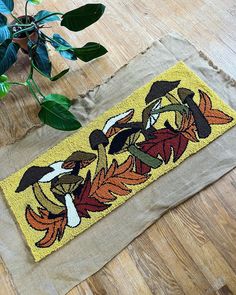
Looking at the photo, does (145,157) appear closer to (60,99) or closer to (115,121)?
(115,121)

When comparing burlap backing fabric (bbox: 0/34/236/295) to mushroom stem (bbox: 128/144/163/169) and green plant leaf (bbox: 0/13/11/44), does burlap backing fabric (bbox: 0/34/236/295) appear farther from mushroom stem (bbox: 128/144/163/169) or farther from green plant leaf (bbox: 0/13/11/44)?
green plant leaf (bbox: 0/13/11/44)

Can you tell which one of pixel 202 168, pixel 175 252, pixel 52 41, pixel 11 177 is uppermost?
pixel 52 41

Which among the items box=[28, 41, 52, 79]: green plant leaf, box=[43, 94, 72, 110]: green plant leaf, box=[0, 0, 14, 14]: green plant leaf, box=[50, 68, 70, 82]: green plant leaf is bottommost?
box=[43, 94, 72, 110]: green plant leaf

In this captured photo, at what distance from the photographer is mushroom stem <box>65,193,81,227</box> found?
1254 millimetres

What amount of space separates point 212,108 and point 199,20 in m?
0.49

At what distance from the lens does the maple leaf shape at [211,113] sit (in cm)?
141

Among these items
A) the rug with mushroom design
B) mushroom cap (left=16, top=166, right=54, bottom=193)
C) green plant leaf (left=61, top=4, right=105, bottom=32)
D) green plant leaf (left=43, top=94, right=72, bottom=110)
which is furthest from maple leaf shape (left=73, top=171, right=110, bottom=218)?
green plant leaf (left=61, top=4, right=105, bottom=32)

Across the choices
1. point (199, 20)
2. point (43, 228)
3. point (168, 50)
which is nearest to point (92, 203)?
point (43, 228)

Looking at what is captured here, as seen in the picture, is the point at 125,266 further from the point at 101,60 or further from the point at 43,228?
the point at 101,60

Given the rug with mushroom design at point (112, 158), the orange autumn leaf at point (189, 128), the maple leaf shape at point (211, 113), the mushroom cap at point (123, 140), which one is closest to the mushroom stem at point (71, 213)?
the rug with mushroom design at point (112, 158)

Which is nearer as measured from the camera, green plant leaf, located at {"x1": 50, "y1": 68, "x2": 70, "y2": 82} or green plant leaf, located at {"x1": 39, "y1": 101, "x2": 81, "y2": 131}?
green plant leaf, located at {"x1": 39, "y1": 101, "x2": 81, "y2": 131}

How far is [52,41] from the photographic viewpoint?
150 cm

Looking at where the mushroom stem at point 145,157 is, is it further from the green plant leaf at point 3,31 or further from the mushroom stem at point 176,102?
the green plant leaf at point 3,31

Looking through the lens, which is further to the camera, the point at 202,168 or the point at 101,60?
the point at 101,60
